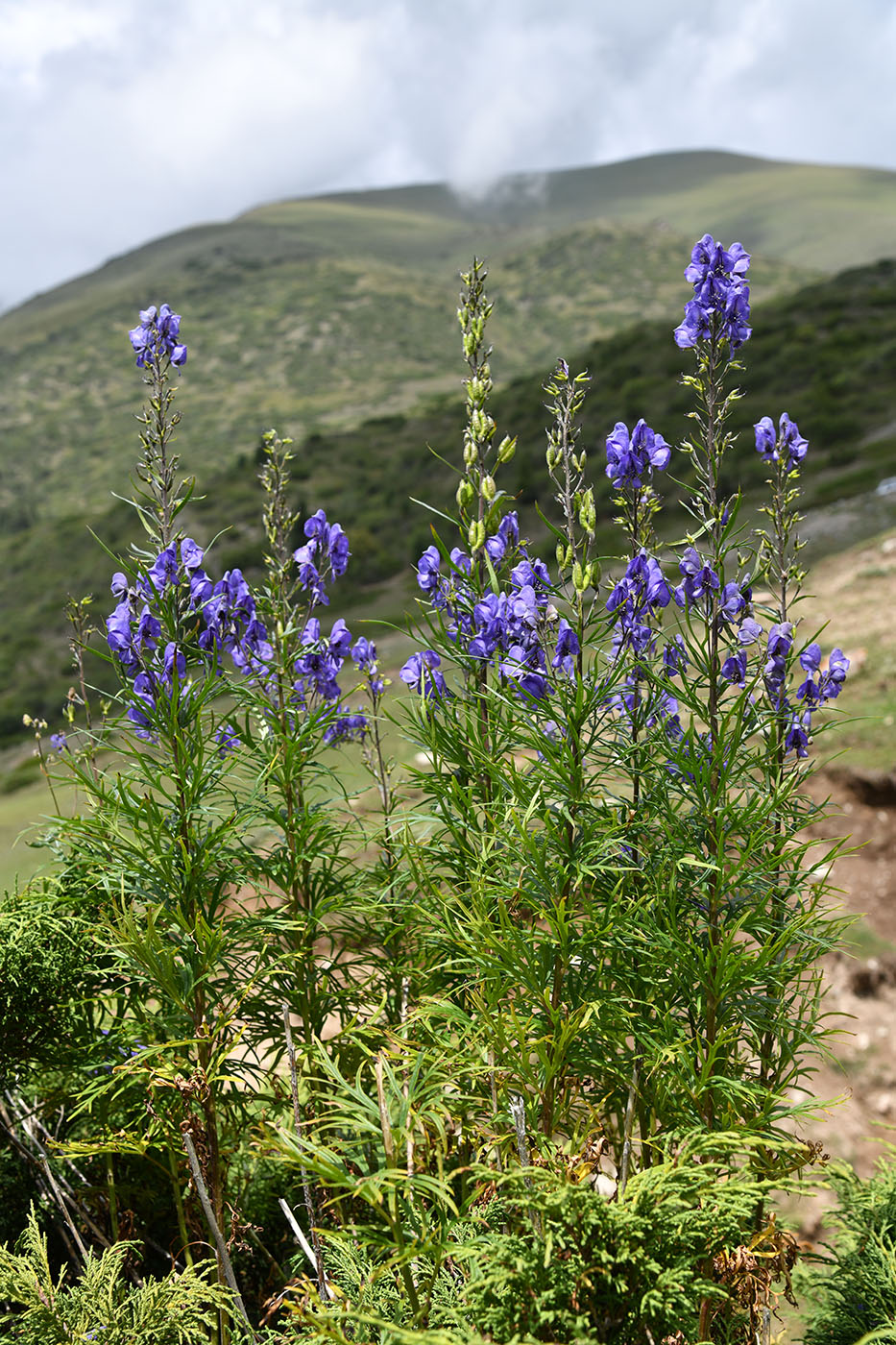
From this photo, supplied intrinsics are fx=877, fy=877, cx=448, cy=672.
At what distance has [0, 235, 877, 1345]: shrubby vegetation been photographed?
1.88 meters

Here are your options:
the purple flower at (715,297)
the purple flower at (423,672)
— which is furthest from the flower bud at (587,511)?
the purple flower at (423,672)

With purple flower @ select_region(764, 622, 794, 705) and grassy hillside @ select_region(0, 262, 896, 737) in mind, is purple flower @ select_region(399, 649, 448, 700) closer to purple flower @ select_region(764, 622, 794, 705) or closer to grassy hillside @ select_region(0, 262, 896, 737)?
purple flower @ select_region(764, 622, 794, 705)

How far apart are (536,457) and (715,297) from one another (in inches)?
1015

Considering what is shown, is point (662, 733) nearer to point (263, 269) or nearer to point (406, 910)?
point (406, 910)

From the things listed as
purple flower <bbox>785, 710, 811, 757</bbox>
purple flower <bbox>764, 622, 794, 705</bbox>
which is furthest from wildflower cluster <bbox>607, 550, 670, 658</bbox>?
purple flower <bbox>785, 710, 811, 757</bbox>

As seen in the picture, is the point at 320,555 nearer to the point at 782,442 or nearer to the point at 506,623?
the point at 506,623

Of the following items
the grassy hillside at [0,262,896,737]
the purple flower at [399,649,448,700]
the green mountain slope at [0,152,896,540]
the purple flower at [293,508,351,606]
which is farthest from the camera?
the green mountain slope at [0,152,896,540]

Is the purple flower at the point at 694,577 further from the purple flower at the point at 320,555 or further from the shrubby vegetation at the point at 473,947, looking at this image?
the purple flower at the point at 320,555

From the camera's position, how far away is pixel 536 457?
2741cm

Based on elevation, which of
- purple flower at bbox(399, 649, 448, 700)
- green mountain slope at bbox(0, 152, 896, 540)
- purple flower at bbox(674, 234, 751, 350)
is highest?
green mountain slope at bbox(0, 152, 896, 540)

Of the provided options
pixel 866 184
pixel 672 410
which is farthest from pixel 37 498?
pixel 866 184

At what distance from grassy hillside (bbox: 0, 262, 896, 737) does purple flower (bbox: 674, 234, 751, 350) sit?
35.2 feet

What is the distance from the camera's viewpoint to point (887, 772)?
260 inches

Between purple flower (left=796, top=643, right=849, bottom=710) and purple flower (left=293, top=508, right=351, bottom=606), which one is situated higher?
purple flower (left=293, top=508, right=351, bottom=606)
